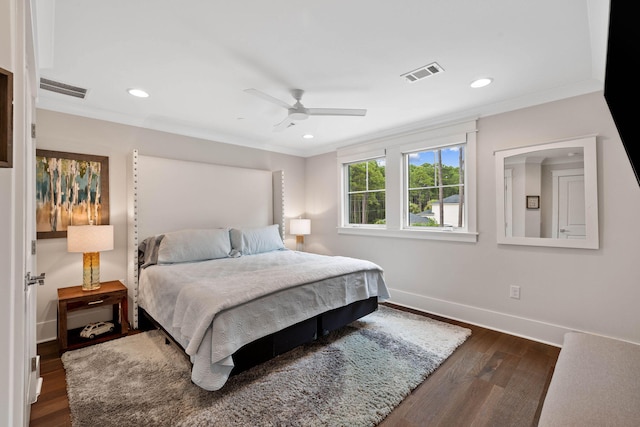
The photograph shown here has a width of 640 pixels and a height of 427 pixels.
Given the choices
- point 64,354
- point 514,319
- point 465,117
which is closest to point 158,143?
point 64,354

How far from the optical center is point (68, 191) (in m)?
2.90

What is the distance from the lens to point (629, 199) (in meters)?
2.34

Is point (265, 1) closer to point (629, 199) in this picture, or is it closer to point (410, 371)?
point (410, 371)

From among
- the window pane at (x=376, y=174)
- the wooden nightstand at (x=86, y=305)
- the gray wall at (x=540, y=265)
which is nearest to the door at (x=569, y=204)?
the gray wall at (x=540, y=265)

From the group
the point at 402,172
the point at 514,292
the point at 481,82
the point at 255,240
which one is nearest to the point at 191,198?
the point at 255,240

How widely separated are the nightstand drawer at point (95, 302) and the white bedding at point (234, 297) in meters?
0.24

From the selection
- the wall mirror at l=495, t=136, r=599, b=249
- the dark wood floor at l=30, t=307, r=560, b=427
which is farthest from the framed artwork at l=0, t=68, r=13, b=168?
the wall mirror at l=495, t=136, r=599, b=249

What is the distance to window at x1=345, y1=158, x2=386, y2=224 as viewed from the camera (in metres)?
4.21

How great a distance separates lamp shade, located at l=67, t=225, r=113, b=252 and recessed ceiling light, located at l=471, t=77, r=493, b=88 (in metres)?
3.61

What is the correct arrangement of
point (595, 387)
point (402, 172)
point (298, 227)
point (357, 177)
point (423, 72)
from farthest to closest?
1. point (298, 227)
2. point (357, 177)
3. point (402, 172)
4. point (423, 72)
5. point (595, 387)

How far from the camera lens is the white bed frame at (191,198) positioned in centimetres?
315

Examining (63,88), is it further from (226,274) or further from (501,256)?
(501,256)

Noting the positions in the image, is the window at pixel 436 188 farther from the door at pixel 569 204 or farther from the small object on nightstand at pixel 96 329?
the small object on nightstand at pixel 96 329

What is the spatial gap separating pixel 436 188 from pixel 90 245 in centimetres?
374
